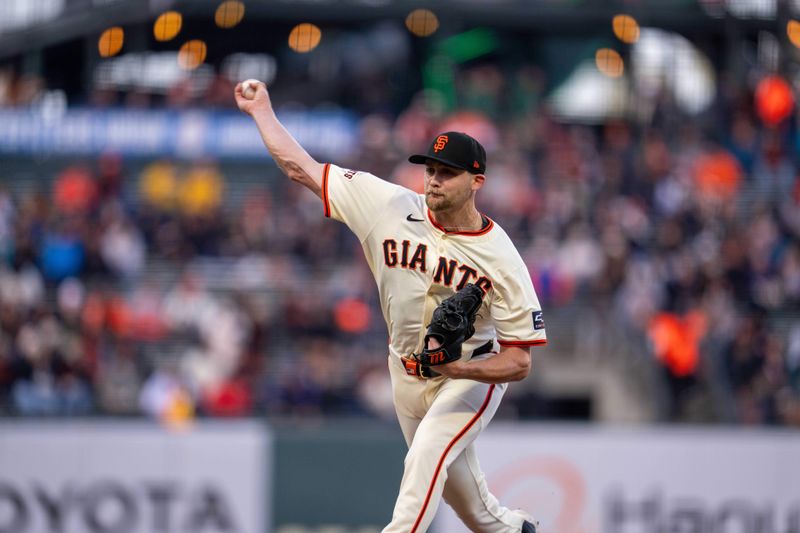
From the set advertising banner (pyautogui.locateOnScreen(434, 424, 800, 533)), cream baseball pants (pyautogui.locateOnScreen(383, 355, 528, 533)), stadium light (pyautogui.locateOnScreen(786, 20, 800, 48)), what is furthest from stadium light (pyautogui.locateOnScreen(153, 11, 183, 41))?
cream baseball pants (pyautogui.locateOnScreen(383, 355, 528, 533))

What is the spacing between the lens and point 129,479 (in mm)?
12023

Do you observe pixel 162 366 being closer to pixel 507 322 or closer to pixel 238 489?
pixel 238 489

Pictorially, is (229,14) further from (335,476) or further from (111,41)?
(335,476)

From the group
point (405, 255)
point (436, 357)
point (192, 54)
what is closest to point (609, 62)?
point (192, 54)

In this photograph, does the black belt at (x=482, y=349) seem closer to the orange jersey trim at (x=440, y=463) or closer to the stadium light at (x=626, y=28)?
the orange jersey trim at (x=440, y=463)

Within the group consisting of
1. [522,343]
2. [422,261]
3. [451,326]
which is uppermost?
[422,261]

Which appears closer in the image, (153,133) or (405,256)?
(405,256)

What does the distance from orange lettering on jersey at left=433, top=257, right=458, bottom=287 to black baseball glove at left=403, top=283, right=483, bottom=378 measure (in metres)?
0.22

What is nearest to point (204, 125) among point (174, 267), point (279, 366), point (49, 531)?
point (174, 267)

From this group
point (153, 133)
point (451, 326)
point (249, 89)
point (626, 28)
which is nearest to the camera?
point (451, 326)

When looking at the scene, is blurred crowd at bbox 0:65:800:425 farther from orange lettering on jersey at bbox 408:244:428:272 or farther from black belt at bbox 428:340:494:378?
orange lettering on jersey at bbox 408:244:428:272

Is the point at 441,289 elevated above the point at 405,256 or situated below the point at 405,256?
below

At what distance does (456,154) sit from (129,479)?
702 cm

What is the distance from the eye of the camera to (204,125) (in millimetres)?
18734
